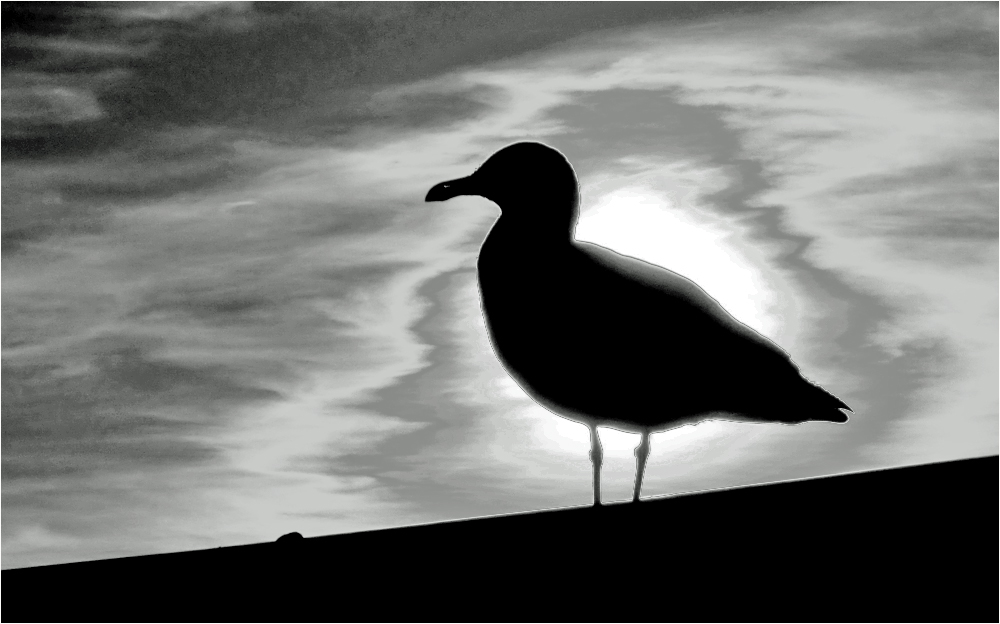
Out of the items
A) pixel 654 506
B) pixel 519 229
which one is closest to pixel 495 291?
pixel 519 229

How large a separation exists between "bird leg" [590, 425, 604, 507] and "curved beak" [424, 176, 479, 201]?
1400mm

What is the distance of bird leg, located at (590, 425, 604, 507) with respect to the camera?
571 centimetres

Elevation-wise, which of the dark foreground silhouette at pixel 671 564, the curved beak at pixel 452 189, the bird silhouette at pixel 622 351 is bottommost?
the dark foreground silhouette at pixel 671 564

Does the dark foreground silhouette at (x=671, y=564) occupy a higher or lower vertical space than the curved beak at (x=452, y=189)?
lower

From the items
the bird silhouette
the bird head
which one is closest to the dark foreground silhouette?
the bird silhouette

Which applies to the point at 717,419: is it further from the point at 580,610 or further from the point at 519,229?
the point at 580,610

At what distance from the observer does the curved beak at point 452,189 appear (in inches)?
239

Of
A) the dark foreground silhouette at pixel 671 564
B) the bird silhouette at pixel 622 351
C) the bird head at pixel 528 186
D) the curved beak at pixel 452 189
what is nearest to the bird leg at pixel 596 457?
the bird silhouette at pixel 622 351

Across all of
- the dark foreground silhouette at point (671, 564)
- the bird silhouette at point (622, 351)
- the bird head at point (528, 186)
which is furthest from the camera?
the bird head at point (528, 186)

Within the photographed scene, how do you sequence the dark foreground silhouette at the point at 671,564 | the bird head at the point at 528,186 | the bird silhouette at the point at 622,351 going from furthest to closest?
the bird head at the point at 528,186, the bird silhouette at the point at 622,351, the dark foreground silhouette at the point at 671,564

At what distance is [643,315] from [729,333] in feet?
1.50

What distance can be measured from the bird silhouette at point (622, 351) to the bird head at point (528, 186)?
0.20m

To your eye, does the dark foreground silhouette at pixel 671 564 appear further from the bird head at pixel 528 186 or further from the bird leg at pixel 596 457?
the bird head at pixel 528 186

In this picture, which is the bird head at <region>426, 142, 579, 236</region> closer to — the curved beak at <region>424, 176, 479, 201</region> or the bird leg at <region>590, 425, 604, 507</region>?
the curved beak at <region>424, 176, 479, 201</region>
